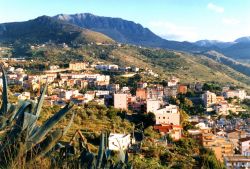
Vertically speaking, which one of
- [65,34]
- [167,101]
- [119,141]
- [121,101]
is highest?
[65,34]

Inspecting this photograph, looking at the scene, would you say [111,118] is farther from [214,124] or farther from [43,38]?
[43,38]

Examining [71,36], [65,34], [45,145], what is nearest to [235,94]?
[45,145]

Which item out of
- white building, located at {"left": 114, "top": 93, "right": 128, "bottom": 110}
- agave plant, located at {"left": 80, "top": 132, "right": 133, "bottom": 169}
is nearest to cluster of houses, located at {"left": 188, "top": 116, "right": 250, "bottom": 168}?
white building, located at {"left": 114, "top": 93, "right": 128, "bottom": 110}

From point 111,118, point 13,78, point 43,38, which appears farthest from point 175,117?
point 43,38

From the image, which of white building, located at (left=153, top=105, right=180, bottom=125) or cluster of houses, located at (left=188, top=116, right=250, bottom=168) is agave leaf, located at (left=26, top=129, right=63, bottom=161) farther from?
white building, located at (left=153, top=105, right=180, bottom=125)

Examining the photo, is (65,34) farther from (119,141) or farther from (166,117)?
(119,141)

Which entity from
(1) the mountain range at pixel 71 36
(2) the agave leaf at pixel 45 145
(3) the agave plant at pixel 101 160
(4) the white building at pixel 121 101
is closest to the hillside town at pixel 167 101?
(4) the white building at pixel 121 101

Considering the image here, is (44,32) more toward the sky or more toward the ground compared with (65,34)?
more toward the sky
